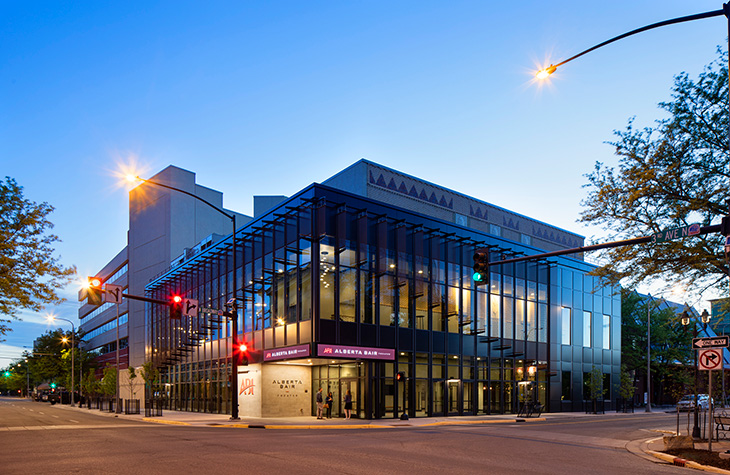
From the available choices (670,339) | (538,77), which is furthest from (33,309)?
(670,339)

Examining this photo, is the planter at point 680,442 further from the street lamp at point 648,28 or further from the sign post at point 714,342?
the street lamp at point 648,28

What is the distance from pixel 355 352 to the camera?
3247cm

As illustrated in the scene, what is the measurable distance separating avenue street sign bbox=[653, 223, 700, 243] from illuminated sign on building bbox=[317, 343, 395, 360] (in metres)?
19.2

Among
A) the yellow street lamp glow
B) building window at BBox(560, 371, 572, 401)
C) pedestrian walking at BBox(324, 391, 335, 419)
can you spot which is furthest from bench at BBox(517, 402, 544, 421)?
the yellow street lamp glow

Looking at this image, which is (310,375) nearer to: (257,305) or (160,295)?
(257,305)

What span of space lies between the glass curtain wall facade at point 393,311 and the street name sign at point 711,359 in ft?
63.6

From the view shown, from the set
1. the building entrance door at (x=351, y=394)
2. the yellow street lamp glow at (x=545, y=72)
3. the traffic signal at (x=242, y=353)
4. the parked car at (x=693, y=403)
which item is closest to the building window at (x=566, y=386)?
the parked car at (x=693, y=403)

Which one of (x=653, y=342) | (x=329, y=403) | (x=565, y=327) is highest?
(x=565, y=327)

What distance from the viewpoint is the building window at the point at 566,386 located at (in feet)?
151

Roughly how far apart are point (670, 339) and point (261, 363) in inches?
2103

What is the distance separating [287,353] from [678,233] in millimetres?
22721

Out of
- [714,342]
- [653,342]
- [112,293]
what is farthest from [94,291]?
[653,342]

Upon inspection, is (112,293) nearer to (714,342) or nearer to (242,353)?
(242,353)

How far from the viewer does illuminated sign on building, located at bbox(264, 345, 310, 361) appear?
3173 centimetres
